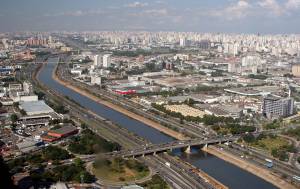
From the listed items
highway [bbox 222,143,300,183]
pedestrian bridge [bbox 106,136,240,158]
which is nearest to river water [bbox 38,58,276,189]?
pedestrian bridge [bbox 106,136,240,158]

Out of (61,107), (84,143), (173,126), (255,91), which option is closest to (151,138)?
(173,126)

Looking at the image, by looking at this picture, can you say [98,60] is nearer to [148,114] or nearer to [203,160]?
[148,114]

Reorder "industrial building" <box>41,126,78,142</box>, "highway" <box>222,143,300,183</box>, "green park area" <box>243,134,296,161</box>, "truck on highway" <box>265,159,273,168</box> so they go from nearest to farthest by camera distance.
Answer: "highway" <box>222,143,300,183</box> → "truck on highway" <box>265,159,273,168</box> → "green park area" <box>243,134,296,161</box> → "industrial building" <box>41,126,78,142</box>

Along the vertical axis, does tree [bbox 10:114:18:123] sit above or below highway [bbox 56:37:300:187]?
above

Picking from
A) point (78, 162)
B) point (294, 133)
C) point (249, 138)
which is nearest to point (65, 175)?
point (78, 162)

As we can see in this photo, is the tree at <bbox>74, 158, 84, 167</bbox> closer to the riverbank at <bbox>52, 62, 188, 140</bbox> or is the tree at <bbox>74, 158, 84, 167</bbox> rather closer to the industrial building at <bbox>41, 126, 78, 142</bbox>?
the industrial building at <bbox>41, 126, 78, 142</bbox>

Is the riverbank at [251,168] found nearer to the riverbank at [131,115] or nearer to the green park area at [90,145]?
the riverbank at [131,115]

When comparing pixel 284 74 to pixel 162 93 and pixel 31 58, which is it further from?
pixel 31 58
